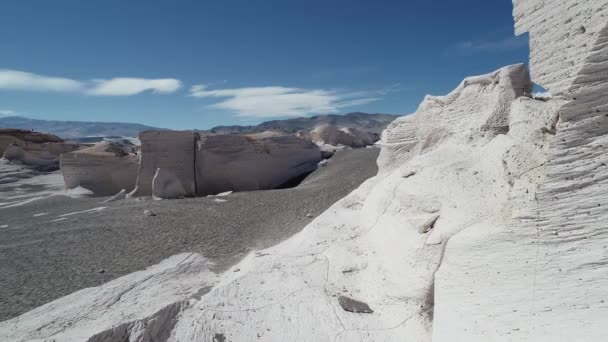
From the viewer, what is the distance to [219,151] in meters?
10.6

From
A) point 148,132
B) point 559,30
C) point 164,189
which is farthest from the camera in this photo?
point 148,132

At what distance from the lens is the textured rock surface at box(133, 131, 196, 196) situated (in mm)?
9773

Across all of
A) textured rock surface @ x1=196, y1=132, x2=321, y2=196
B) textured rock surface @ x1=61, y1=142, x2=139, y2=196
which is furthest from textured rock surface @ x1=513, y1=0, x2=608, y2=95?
textured rock surface @ x1=61, y1=142, x2=139, y2=196

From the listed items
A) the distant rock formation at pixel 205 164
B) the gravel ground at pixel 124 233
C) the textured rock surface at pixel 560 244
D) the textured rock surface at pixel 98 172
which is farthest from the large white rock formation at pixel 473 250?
the textured rock surface at pixel 98 172

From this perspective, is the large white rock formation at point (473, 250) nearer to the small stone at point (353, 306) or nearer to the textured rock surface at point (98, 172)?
the small stone at point (353, 306)

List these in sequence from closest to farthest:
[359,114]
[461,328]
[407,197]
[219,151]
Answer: [461,328] < [407,197] < [219,151] < [359,114]

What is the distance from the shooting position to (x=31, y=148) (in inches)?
715

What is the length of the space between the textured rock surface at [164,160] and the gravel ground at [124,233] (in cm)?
97

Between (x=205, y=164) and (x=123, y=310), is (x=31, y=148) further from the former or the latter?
(x=123, y=310)

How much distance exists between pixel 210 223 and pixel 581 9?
19.3ft

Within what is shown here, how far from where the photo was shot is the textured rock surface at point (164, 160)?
9773 mm

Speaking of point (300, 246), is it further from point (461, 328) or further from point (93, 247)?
point (93, 247)

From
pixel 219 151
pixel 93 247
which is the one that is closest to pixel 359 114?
pixel 219 151

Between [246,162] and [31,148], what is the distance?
1424 cm
